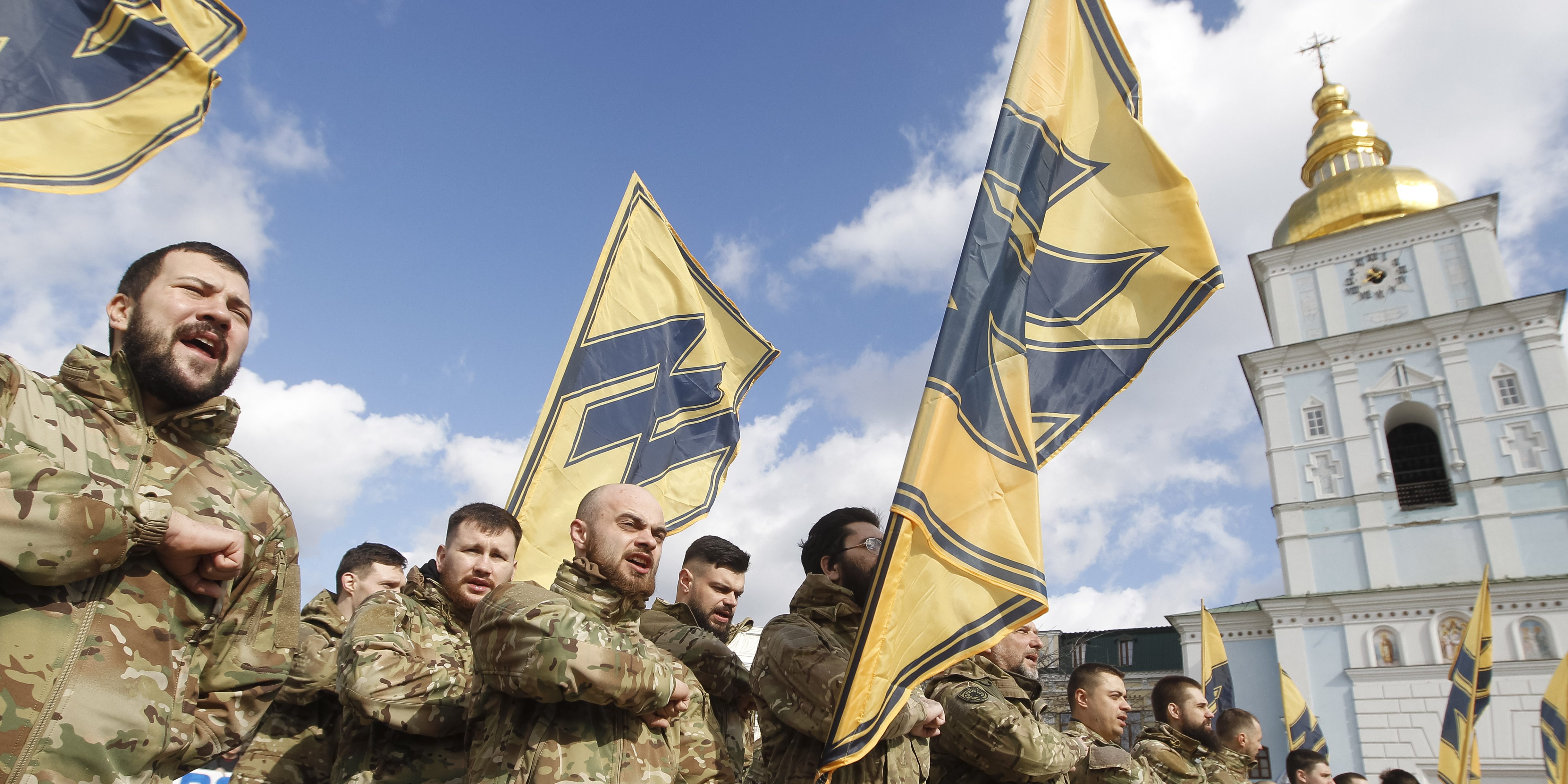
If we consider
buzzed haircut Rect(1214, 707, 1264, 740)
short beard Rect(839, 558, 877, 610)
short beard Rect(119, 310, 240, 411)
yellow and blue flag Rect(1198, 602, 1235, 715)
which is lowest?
short beard Rect(119, 310, 240, 411)

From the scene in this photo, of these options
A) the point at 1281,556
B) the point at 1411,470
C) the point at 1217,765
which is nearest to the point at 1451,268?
the point at 1411,470

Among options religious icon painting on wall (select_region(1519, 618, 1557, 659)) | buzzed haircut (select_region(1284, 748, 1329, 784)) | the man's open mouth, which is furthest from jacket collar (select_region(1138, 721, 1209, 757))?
religious icon painting on wall (select_region(1519, 618, 1557, 659))

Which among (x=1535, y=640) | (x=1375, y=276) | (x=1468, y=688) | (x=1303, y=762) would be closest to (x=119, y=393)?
(x=1303, y=762)

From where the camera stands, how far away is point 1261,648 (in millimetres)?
25047

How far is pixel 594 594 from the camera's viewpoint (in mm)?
2939

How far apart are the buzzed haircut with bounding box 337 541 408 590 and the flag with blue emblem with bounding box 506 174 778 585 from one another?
2.16ft

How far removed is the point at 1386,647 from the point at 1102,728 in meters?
23.4

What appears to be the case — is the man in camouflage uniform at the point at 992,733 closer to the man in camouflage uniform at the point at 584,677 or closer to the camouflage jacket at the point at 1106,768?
the camouflage jacket at the point at 1106,768

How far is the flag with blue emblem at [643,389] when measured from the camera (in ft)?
17.7

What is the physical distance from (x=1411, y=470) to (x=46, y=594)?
30.7 metres

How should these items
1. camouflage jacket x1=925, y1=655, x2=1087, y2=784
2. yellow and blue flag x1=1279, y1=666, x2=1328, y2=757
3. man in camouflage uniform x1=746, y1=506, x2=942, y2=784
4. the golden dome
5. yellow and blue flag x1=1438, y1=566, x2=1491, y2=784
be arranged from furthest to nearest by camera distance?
1. the golden dome
2. yellow and blue flag x1=1279, y1=666, x2=1328, y2=757
3. yellow and blue flag x1=1438, y1=566, x2=1491, y2=784
4. camouflage jacket x1=925, y1=655, x2=1087, y2=784
5. man in camouflage uniform x1=746, y1=506, x2=942, y2=784

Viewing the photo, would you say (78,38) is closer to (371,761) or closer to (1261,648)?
(371,761)

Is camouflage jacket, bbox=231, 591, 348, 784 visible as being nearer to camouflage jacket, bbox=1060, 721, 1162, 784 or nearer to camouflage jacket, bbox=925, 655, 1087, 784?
camouflage jacket, bbox=925, 655, 1087, 784

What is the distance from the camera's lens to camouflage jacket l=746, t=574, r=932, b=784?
300 centimetres
